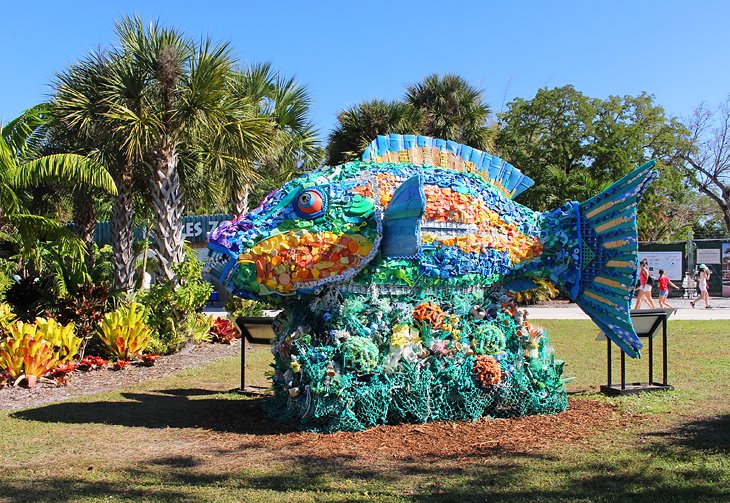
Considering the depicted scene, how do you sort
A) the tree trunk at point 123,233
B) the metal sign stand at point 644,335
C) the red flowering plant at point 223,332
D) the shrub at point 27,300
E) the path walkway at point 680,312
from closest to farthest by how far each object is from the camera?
the metal sign stand at point 644,335 < the shrub at point 27,300 < the tree trunk at point 123,233 < the red flowering plant at point 223,332 < the path walkway at point 680,312

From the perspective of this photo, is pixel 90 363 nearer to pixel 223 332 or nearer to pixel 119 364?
pixel 119 364

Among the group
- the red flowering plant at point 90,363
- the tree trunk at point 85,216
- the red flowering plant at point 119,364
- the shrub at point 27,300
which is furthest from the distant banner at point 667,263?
the shrub at point 27,300

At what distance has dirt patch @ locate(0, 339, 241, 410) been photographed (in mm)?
7512

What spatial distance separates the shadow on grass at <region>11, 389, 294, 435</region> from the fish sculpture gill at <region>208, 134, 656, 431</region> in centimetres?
34

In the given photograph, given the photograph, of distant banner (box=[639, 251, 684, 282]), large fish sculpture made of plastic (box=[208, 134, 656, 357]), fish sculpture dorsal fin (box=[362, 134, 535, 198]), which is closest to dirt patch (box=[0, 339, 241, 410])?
large fish sculpture made of plastic (box=[208, 134, 656, 357])

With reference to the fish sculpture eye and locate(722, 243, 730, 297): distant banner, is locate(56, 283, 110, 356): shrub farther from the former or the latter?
locate(722, 243, 730, 297): distant banner

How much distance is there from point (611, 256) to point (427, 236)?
168cm

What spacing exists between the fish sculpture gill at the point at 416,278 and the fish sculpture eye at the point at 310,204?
0.05 feet

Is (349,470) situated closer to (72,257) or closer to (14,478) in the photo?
(14,478)

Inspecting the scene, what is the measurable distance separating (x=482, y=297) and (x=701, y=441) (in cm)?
205

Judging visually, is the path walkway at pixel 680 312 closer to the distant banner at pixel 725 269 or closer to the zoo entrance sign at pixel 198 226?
the distant banner at pixel 725 269

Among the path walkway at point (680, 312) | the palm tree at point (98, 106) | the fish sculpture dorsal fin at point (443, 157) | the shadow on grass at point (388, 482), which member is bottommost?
the shadow on grass at point (388, 482)

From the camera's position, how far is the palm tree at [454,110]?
17.8m

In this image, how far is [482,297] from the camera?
5848 millimetres
